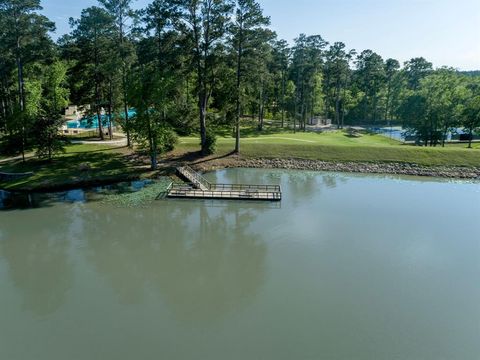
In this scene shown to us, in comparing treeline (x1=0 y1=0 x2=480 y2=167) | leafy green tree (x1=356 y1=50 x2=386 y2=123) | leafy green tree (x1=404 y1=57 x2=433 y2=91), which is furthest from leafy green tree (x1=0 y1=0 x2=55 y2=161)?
leafy green tree (x1=404 y1=57 x2=433 y2=91)

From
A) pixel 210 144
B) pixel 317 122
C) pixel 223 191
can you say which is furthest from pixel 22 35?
pixel 317 122

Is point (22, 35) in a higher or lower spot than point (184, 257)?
higher

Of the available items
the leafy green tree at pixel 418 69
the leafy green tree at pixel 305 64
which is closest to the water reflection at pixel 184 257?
the leafy green tree at pixel 305 64

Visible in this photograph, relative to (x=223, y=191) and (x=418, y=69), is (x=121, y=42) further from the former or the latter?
(x=418, y=69)

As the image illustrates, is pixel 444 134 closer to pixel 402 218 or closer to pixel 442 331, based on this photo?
pixel 402 218

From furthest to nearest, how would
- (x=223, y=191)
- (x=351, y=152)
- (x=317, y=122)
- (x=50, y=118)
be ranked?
(x=317, y=122), (x=351, y=152), (x=50, y=118), (x=223, y=191)

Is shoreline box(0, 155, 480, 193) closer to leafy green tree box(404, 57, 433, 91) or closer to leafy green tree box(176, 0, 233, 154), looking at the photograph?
leafy green tree box(176, 0, 233, 154)
